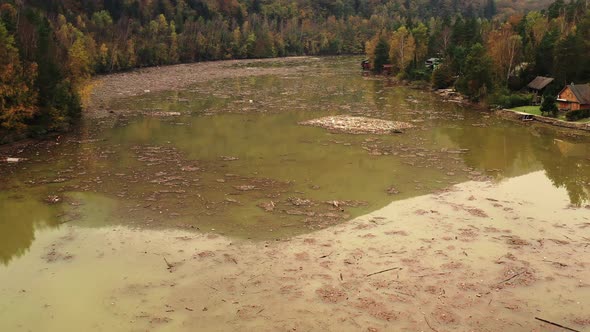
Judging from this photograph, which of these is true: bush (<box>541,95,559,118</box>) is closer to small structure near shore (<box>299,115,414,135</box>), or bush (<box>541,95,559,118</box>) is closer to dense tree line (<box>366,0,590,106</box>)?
dense tree line (<box>366,0,590,106</box>)

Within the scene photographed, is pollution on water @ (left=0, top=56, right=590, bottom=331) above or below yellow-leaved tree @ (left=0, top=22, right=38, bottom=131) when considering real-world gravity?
below

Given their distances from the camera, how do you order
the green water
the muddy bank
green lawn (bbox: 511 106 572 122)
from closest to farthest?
1. the green water
2. the muddy bank
3. green lawn (bbox: 511 106 572 122)

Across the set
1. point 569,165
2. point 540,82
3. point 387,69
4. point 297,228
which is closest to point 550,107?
point 540,82

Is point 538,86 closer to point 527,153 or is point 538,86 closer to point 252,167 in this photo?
point 527,153

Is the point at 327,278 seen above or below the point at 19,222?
below

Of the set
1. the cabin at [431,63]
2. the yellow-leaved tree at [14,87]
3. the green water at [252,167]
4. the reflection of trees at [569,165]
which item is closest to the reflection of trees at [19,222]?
the green water at [252,167]

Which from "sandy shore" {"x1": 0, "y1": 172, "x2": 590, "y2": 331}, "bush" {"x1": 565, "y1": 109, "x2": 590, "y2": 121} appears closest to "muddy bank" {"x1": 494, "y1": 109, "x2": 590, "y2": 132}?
"bush" {"x1": 565, "y1": 109, "x2": 590, "y2": 121}
